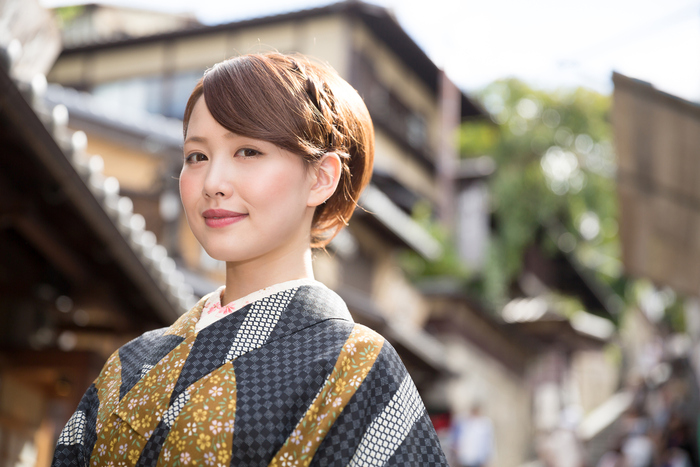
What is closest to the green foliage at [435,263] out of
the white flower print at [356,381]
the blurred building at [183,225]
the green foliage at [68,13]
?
the blurred building at [183,225]

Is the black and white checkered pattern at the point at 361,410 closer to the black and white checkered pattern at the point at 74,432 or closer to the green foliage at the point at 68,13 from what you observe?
the black and white checkered pattern at the point at 74,432

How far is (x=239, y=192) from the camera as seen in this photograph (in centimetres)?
166

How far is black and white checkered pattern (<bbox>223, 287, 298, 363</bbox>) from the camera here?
1.59 m

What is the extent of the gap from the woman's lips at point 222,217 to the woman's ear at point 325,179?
0.20 meters

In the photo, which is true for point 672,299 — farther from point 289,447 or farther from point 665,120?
point 289,447

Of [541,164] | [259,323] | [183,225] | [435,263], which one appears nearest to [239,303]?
[259,323]

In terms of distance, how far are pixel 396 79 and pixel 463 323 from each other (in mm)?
5990

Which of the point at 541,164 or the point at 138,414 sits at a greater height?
the point at 138,414

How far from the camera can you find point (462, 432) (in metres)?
11.7

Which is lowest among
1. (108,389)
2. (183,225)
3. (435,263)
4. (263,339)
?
(435,263)

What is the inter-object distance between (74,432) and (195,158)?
75 centimetres

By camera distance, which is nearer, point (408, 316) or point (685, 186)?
point (685, 186)

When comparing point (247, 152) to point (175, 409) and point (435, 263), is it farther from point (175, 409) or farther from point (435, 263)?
point (435, 263)

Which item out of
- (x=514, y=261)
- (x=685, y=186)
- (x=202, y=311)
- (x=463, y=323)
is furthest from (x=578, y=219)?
(x=202, y=311)
